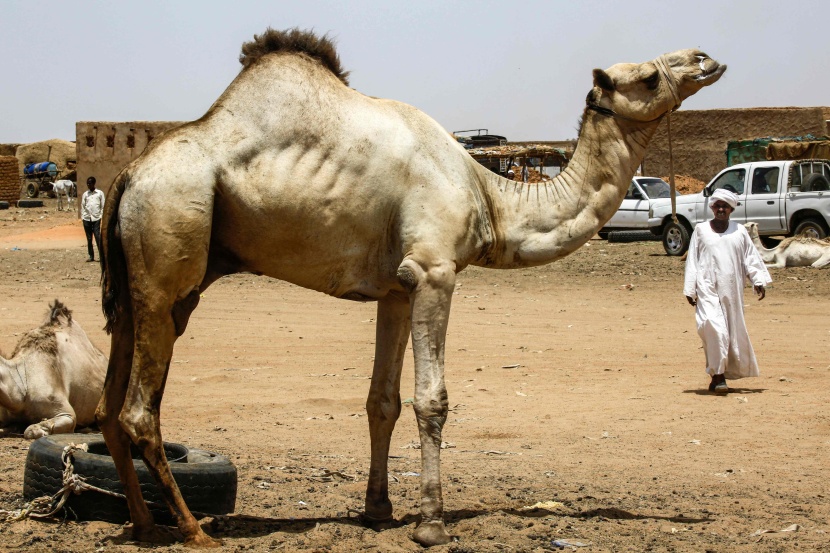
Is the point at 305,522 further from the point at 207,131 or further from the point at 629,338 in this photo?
the point at 629,338

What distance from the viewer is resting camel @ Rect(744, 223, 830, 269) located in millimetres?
21516

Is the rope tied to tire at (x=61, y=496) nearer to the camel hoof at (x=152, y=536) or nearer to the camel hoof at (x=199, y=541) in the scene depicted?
the camel hoof at (x=152, y=536)

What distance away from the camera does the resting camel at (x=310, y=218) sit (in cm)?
527

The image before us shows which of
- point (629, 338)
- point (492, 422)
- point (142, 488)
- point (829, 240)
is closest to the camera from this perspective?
point (142, 488)

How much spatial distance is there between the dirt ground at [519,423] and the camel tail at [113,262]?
1.19 meters

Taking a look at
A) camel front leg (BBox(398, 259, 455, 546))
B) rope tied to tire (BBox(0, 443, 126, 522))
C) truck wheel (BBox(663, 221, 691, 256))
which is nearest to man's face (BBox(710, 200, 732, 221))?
camel front leg (BBox(398, 259, 455, 546))

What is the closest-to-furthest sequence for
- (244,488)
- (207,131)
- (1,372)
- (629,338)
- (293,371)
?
(207,131), (244,488), (1,372), (293,371), (629,338)

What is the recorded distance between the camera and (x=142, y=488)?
19.0ft

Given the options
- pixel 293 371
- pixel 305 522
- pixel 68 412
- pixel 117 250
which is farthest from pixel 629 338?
pixel 117 250

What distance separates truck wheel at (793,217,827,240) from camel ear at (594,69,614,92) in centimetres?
1871

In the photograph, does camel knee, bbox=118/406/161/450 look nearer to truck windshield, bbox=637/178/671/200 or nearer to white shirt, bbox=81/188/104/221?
white shirt, bbox=81/188/104/221

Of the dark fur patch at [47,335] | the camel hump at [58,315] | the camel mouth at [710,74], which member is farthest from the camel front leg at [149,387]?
the camel hump at [58,315]

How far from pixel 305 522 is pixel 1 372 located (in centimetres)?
372

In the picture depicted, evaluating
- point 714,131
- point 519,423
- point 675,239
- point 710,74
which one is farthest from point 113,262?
point 714,131
